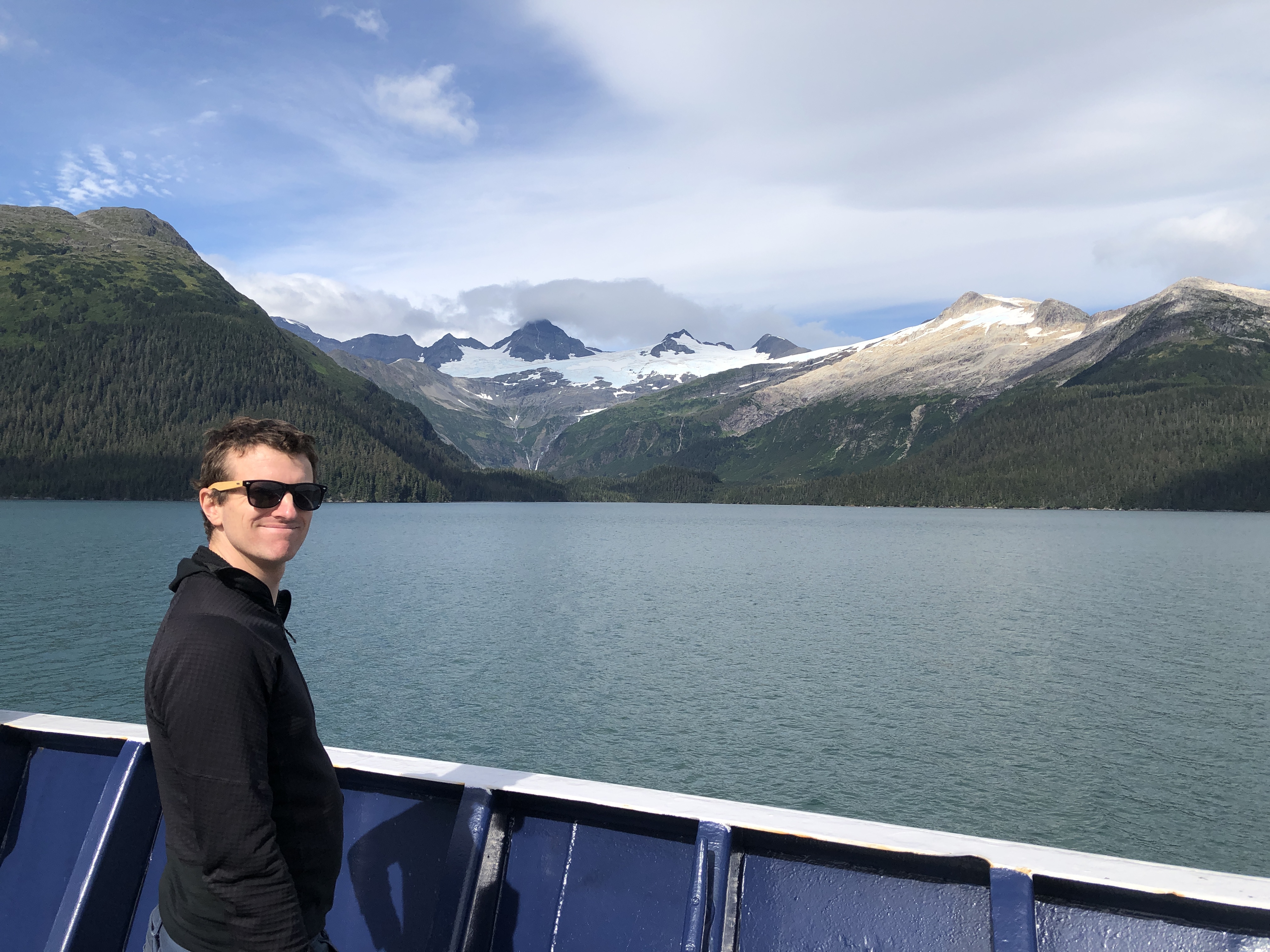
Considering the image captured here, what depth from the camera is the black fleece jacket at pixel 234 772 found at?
375cm

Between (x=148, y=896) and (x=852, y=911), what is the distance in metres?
5.87

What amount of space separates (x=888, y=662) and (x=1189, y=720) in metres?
13.3

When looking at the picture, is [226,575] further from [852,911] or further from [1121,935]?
[1121,935]

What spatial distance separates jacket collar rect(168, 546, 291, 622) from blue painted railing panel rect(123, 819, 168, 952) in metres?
3.81

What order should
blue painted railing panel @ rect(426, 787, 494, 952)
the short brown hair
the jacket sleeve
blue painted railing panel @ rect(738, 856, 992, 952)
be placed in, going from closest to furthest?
the jacket sleeve
the short brown hair
blue painted railing panel @ rect(738, 856, 992, 952)
blue painted railing panel @ rect(426, 787, 494, 952)

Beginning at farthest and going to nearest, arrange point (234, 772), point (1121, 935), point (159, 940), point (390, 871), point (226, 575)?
point (390, 871) → point (1121, 935) → point (159, 940) → point (226, 575) → point (234, 772)

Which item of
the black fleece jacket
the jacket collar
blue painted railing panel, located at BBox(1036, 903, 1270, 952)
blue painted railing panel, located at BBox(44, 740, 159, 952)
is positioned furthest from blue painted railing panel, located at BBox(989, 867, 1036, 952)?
blue painted railing panel, located at BBox(44, 740, 159, 952)

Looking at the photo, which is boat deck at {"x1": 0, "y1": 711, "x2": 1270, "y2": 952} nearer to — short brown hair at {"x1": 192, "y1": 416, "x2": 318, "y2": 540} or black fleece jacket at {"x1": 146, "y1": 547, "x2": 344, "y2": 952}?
black fleece jacket at {"x1": 146, "y1": 547, "x2": 344, "y2": 952}

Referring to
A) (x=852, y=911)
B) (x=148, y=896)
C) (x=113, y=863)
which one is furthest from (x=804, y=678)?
(x=113, y=863)

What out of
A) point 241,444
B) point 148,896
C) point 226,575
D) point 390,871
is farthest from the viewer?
point 148,896

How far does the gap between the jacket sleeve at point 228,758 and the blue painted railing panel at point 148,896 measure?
3626 millimetres

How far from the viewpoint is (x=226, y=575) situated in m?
4.16

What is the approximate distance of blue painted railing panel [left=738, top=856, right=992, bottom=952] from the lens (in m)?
Answer: 5.74

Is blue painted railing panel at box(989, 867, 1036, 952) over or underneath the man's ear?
underneath
